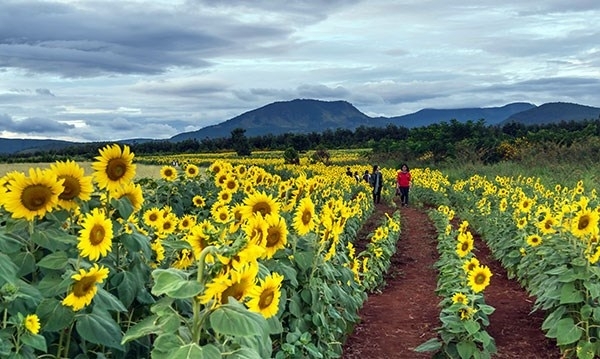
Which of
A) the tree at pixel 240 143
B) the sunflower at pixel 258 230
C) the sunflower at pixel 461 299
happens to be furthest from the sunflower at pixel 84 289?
the tree at pixel 240 143

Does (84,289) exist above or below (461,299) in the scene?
above

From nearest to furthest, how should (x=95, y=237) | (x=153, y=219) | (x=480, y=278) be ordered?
(x=95, y=237), (x=153, y=219), (x=480, y=278)

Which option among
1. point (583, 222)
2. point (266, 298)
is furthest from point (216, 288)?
point (583, 222)

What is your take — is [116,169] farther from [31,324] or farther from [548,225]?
[548,225]

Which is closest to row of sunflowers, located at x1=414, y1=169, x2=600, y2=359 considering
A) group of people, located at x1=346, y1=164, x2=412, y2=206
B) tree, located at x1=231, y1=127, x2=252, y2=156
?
group of people, located at x1=346, y1=164, x2=412, y2=206

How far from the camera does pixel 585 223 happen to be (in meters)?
5.58

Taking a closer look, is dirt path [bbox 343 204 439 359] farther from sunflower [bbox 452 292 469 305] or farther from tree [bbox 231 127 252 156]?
tree [bbox 231 127 252 156]

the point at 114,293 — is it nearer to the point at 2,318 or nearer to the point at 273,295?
the point at 2,318

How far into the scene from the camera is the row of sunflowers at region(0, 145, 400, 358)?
7.25ft

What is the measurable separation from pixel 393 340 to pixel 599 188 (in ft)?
31.1

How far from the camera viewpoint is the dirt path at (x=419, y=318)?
6281 mm

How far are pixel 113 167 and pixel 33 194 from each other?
471mm

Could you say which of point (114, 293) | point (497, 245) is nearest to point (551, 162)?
point (497, 245)

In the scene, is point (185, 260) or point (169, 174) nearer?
point (185, 260)
